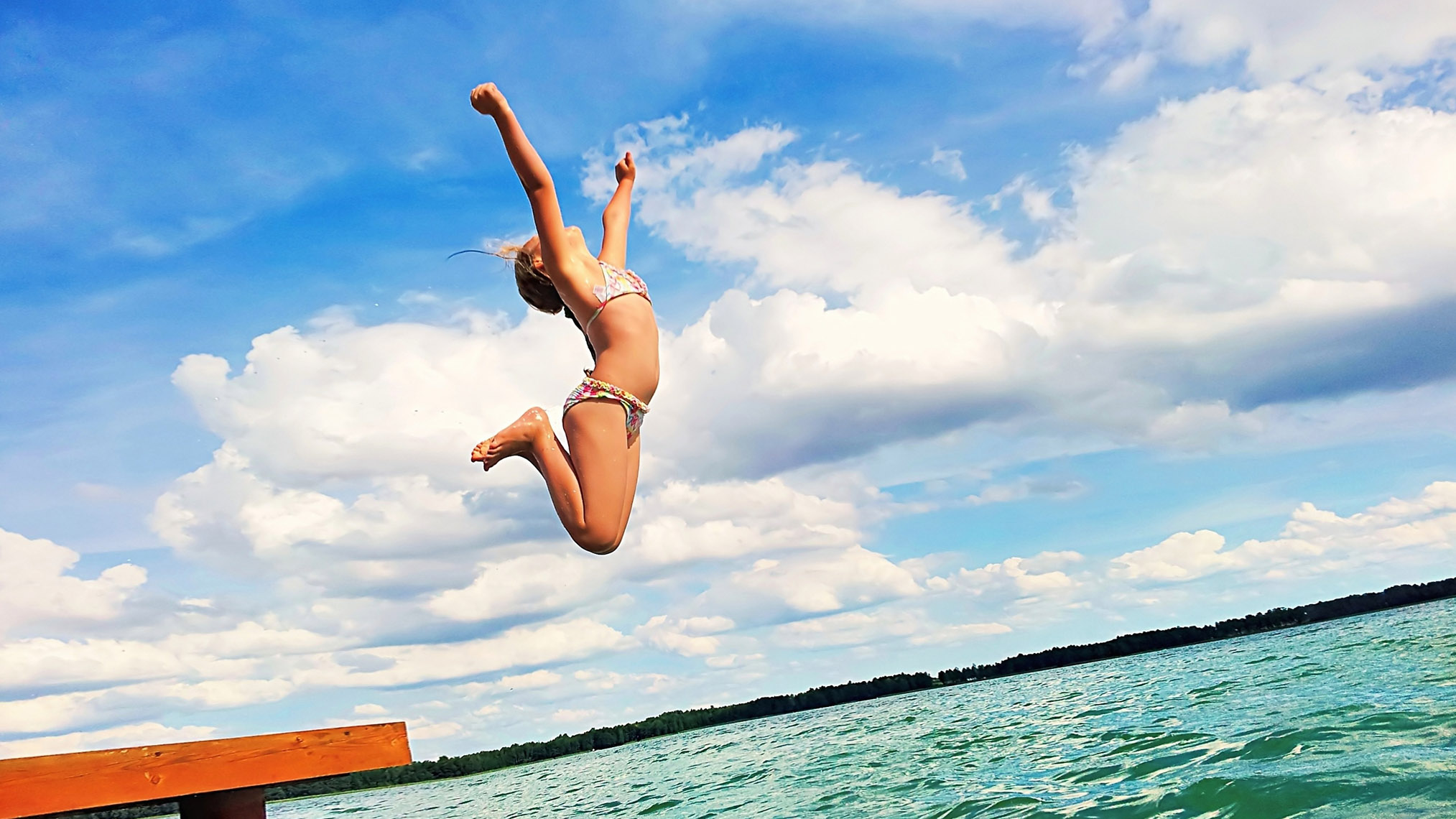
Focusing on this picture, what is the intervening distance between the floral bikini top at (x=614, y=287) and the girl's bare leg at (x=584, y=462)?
0.55 meters

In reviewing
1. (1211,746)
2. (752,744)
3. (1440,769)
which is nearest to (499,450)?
(1440,769)

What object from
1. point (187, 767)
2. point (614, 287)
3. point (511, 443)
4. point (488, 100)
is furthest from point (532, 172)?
point (187, 767)

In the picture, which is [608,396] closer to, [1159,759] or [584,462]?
[584,462]

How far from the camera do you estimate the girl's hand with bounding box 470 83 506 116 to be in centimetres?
493

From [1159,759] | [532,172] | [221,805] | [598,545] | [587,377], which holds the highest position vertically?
[532,172]

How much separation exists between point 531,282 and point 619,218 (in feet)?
2.76

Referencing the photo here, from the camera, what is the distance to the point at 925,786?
523 inches

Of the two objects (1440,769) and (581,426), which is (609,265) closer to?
(581,426)

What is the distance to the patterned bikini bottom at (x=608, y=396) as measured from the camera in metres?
5.38

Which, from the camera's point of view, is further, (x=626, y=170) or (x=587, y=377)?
(x=626, y=170)

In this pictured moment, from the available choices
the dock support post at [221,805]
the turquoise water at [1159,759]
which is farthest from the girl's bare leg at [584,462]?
the turquoise water at [1159,759]

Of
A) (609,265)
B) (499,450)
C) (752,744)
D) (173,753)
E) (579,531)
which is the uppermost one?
(609,265)

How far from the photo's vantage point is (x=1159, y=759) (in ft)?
37.1

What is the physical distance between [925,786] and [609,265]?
10083 millimetres
